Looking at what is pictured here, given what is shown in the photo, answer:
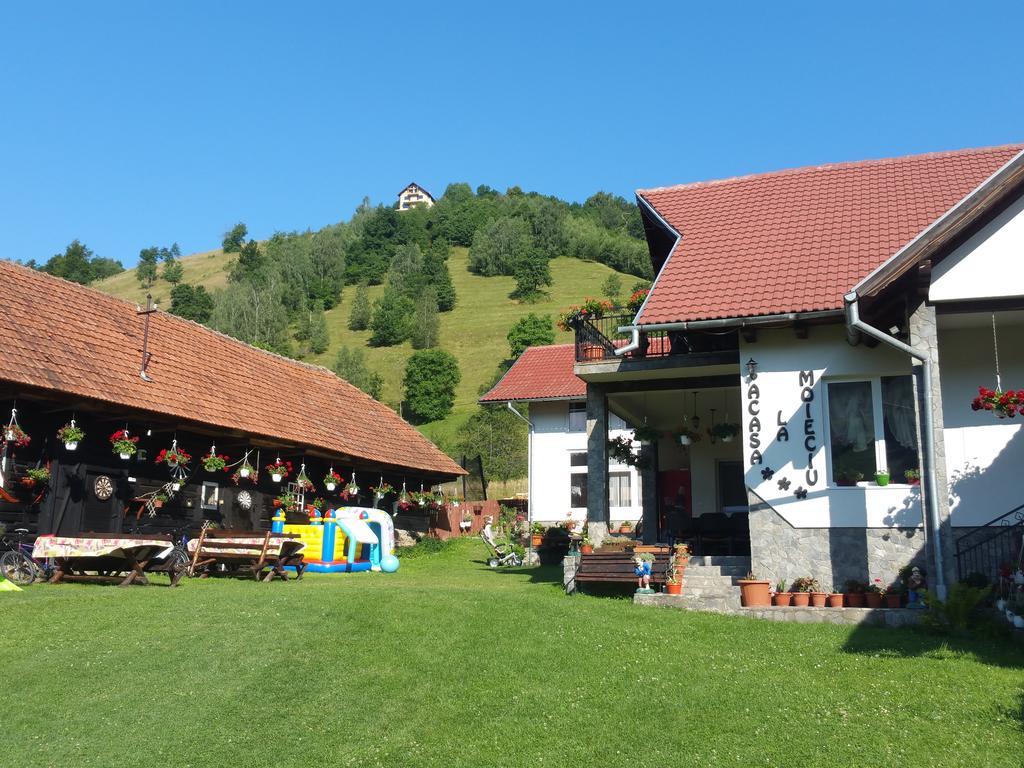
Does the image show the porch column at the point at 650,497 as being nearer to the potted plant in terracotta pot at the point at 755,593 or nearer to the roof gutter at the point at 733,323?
the roof gutter at the point at 733,323

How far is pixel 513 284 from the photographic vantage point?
10200cm

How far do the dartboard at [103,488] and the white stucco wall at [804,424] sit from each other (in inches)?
511

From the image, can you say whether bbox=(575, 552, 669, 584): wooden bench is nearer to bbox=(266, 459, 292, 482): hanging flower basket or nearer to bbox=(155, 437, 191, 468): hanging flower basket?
bbox=(155, 437, 191, 468): hanging flower basket

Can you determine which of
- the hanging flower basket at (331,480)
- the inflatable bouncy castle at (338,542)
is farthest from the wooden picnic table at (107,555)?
the hanging flower basket at (331,480)

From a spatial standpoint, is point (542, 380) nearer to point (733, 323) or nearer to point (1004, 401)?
Result: point (733, 323)

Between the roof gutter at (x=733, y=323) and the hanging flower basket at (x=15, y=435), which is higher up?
the roof gutter at (x=733, y=323)

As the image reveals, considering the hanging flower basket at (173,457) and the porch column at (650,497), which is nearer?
the hanging flower basket at (173,457)

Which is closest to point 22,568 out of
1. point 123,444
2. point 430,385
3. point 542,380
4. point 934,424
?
point 123,444

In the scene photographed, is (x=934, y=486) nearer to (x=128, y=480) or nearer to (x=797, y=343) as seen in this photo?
(x=797, y=343)

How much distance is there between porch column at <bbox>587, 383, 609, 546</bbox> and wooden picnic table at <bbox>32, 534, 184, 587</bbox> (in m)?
7.12

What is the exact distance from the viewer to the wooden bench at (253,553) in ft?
56.9

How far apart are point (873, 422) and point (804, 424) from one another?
1006 mm

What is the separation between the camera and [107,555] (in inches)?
582

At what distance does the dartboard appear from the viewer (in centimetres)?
1909
